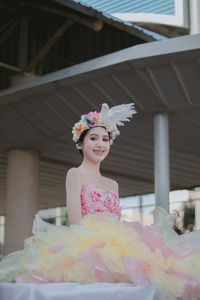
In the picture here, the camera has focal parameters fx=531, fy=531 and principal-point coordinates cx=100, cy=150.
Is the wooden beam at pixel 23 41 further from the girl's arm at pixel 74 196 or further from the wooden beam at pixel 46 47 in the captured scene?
the girl's arm at pixel 74 196

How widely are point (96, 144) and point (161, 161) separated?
612 cm

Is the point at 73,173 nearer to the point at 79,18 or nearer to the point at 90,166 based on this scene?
A: the point at 90,166

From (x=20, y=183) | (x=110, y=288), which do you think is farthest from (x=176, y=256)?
(x=20, y=183)

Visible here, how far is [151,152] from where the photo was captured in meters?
12.3

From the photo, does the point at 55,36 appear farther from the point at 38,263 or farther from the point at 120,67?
the point at 38,263

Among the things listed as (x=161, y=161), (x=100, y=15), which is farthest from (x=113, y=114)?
(x=100, y=15)

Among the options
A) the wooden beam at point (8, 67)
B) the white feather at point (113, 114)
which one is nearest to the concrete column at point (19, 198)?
the wooden beam at point (8, 67)

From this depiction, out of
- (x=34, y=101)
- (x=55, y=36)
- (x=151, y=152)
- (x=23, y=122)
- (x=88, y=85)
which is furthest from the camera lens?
(x=55, y=36)

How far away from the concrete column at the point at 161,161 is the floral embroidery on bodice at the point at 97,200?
6.00 m

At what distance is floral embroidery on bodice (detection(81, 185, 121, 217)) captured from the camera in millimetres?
3049

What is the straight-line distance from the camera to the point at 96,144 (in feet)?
10.7

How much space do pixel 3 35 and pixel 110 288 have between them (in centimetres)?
1323

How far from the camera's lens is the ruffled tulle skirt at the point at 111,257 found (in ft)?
6.98

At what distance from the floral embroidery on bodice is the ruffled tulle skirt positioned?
1.87 ft
